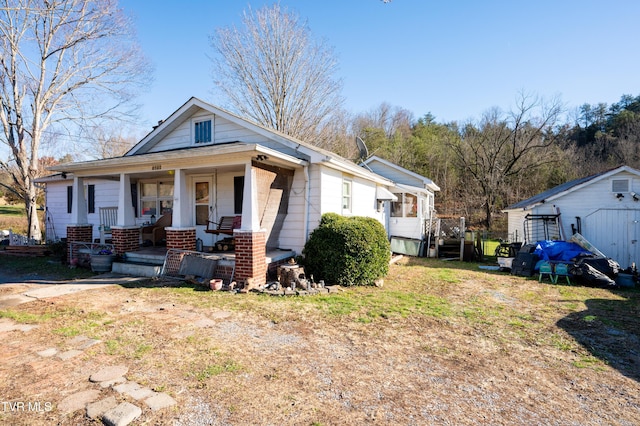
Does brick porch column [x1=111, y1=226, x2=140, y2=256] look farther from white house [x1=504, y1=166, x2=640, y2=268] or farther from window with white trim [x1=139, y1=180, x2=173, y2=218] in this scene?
white house [x1=504, y1=166, x2=640, y2=268]

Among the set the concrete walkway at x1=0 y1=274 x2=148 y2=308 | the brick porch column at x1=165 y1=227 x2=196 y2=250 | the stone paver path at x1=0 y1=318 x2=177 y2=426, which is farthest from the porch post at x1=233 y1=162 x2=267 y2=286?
the stone paver path at x1=0 y1=318 x2=177 y2=426

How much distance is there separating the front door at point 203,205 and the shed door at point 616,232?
13.3 metres

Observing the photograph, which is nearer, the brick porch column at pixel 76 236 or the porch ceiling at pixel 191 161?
the porch ceiling at pixel 191 161

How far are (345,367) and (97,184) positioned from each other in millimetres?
13778

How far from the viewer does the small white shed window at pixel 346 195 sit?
10094 mm

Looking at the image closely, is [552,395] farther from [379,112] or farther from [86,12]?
[379,112]

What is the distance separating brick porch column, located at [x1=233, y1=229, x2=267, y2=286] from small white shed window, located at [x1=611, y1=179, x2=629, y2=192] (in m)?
12.7

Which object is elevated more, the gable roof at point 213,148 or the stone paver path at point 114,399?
the gable roof at point 213,148

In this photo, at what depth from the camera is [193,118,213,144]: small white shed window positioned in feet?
32.4

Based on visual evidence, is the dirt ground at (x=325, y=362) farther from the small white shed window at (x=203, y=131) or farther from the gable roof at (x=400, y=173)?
the gable roof at (x=400, y=173)

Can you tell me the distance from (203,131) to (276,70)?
1344 cm

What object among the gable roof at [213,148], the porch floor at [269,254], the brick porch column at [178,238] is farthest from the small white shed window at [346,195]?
the brick porch column at [178,238]

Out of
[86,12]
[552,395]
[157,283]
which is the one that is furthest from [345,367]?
[86,12]

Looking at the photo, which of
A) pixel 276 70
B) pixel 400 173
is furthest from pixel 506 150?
pixel 276 70
